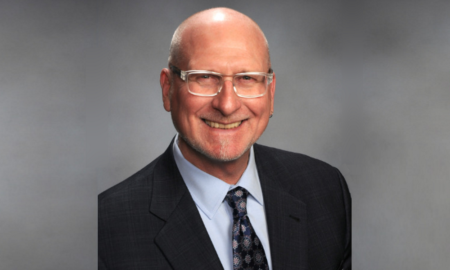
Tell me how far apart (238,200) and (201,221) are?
196 millimetres

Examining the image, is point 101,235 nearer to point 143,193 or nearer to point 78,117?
point 143,193

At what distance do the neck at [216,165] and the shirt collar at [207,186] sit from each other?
3 centimetres

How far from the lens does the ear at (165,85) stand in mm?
1865

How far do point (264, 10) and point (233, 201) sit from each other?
908mm

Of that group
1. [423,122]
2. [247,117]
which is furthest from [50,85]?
[423,122]

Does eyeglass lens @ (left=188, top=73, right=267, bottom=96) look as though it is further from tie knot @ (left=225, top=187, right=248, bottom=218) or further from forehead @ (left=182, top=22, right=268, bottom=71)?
tie knot @ (left=225, top=187, right=248, bottom=218)

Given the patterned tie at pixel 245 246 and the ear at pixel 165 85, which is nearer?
the patterned tie at pixel 245 246

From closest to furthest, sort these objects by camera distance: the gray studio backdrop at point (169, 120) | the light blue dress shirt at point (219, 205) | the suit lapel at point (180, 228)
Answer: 1. the gray studio backdrop at point (169, 120)
2. the suit lapel at point (180, 228)
3. the light blue dress shirt at point (219, 205)

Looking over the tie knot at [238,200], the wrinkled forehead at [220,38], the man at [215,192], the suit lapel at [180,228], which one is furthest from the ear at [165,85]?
the tie knot at [238,200]

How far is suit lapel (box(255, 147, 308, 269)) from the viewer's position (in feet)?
5.76

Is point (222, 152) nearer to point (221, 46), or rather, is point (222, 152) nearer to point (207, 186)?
point (207, 186)

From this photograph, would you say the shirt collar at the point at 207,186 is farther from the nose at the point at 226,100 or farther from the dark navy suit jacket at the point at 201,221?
the nose at the point at 226,100

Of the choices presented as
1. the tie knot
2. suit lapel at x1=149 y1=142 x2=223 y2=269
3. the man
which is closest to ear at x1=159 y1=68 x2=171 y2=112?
the man

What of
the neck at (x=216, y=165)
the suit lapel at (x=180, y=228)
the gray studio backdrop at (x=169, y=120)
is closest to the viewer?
the gray studio backdrop at (x=169, y=120)
